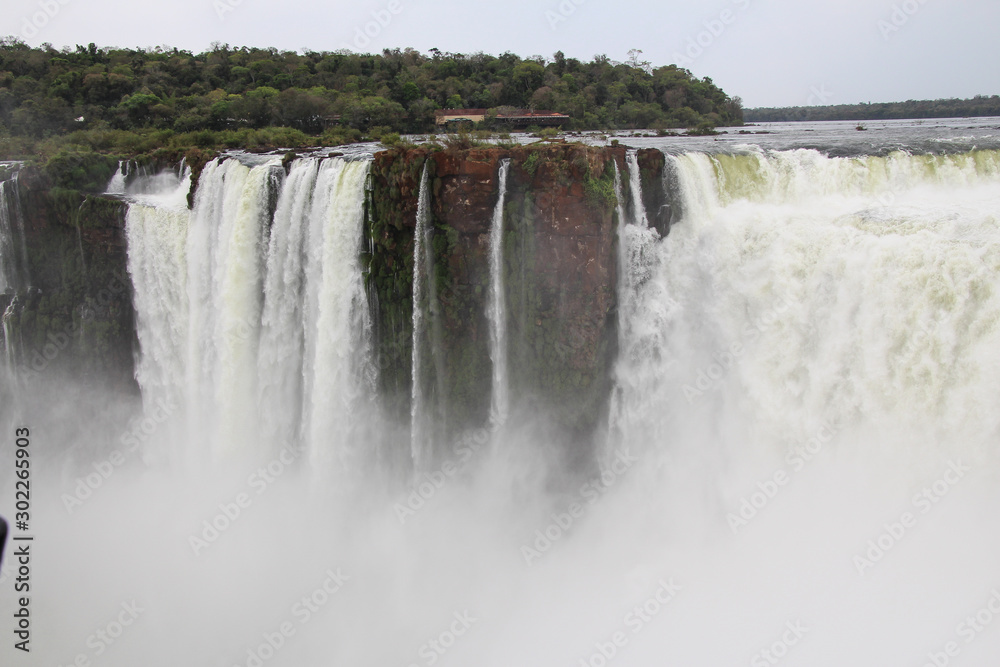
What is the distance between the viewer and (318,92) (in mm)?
38000

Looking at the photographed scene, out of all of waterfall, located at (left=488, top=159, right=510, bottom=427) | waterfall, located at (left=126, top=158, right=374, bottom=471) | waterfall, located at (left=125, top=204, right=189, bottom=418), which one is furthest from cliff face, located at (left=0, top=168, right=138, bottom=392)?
waterfall, located at (left=488, top=159, right=510, bottom=427)

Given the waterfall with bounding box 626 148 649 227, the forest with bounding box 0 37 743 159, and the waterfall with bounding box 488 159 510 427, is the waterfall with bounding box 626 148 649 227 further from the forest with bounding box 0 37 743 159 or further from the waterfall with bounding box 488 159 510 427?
the forest with bounding box 0 37 743 159

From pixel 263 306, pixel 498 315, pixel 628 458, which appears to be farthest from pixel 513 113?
pixel 628 458

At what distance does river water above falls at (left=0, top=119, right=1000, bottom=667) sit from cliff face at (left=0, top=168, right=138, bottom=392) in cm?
270

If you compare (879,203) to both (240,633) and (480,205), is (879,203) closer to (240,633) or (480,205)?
(480,205)

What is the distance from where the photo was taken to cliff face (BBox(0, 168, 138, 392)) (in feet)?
65.5

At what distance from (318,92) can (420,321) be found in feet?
93.1

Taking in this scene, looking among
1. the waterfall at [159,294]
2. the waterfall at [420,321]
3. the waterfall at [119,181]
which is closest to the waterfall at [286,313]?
the waterfall at [420,321]

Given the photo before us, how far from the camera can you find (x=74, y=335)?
2031cm

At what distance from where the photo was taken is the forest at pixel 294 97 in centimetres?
3222

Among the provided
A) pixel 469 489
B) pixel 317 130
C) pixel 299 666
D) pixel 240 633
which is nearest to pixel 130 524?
pixel 240 633

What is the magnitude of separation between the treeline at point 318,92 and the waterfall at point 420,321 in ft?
66.1

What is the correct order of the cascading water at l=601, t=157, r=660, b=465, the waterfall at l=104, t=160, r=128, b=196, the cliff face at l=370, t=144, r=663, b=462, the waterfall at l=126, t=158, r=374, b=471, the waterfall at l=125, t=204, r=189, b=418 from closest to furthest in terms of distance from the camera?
the cliff face at l=370, t=144, r=663, b=462, the cascading water at l=601, t=157, r=660, b=465, the waterfall at l=126, t=158, r=374, b=471, the waterfall at l=125, t=204, r=189, b=418, the waterfall at l=104, t=160, r=128, b=196

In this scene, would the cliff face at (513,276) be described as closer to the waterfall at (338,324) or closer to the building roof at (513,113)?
the waterfall at (338,324)
